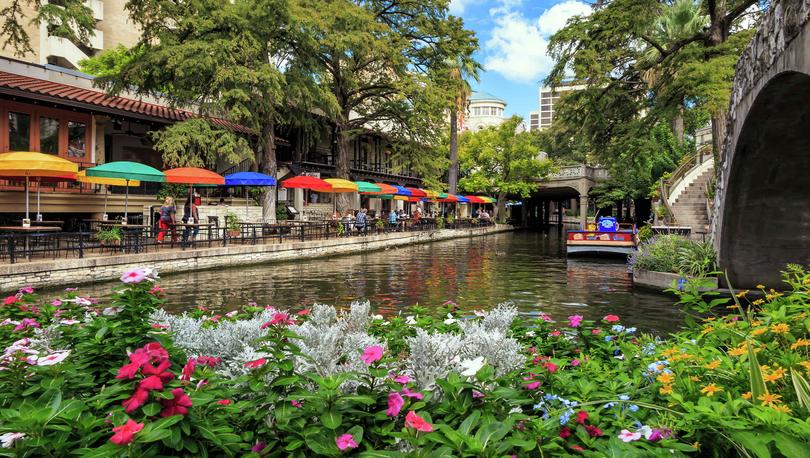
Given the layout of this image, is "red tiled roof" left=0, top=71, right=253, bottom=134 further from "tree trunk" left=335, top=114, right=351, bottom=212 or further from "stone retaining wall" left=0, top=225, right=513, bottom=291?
"stone retaining wall" left=0, top=225, right=513, bottom=291

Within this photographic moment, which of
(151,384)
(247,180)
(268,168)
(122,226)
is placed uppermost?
(268,168)

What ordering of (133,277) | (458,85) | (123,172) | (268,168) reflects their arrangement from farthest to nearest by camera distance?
1. (458,85)
2. (268,168)
3. (123,172)
4. (133,277)

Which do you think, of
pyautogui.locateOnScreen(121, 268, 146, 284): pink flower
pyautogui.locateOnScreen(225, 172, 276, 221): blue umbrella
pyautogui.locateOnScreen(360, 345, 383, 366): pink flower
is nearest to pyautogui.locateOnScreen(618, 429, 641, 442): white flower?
pyautogui.locateOnScreen(360, 345, 383, 366): pink flower

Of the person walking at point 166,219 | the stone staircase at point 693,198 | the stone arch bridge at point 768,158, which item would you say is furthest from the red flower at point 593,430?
the stone staircase at point 693,198

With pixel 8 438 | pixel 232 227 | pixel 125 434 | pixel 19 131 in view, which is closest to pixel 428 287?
pixel 232 227

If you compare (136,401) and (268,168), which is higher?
(268,168)

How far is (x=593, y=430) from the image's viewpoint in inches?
90.9

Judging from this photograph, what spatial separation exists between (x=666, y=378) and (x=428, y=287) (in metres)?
11.0

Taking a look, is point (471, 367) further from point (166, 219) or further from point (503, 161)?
point (503, 161)

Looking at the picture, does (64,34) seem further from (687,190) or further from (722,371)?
(687,190)

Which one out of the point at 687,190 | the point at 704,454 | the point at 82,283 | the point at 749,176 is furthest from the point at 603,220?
the point at 704,454

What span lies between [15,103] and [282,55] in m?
11.4

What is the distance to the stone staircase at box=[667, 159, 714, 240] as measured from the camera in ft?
74.6

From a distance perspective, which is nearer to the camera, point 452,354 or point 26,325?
point 452,354
